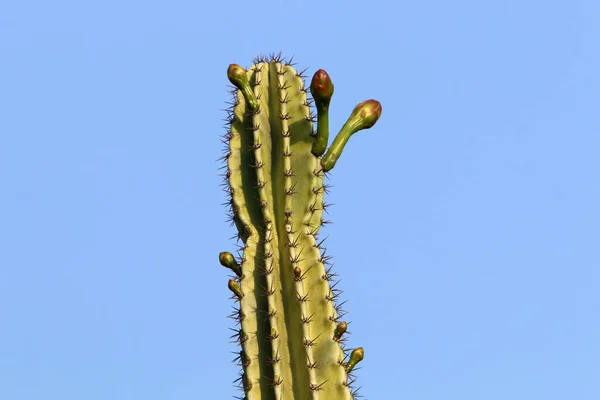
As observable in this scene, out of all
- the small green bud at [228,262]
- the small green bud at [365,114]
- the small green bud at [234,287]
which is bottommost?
the small green bud at [234,287]

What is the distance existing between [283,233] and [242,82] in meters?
0.97

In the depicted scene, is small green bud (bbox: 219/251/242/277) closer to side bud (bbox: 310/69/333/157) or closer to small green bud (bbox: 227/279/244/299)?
small green bud (bbox: 227/279/244/299)

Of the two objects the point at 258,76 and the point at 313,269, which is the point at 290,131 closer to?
the point at 258,76

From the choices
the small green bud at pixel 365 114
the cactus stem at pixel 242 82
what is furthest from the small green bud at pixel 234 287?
the small green bud at pixel 365 114

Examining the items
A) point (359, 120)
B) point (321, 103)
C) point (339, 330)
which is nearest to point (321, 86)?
point (321, 103)

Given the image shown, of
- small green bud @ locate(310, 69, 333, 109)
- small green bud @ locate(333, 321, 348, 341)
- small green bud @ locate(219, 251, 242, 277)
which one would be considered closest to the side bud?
small green bud @ locate(310, 69, 333, 109)

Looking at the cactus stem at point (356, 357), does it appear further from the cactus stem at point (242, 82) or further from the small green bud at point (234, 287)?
the cactus stem at point (242, 82)

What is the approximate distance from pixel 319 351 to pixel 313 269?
46 cm

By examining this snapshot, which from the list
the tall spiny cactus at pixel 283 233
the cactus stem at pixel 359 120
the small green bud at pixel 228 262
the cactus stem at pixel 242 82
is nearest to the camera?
the tall spiny cactus at pixel 283 233

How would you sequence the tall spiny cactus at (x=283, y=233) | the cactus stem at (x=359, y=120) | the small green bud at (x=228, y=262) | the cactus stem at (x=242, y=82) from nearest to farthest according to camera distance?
1. the tall spiny cactus at (x=283, y=233)
2. the small green bud at (x=228, y=262)
3. the cactus stem at (x=242, y=82)
4. the cactus stem at (x=359, y=120)

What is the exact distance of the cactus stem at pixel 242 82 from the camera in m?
6.49

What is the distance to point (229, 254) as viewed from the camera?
20.6ft

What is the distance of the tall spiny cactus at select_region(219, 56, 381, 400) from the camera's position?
5.75 metres

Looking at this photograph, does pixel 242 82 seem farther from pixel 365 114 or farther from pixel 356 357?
pixel 356 357
